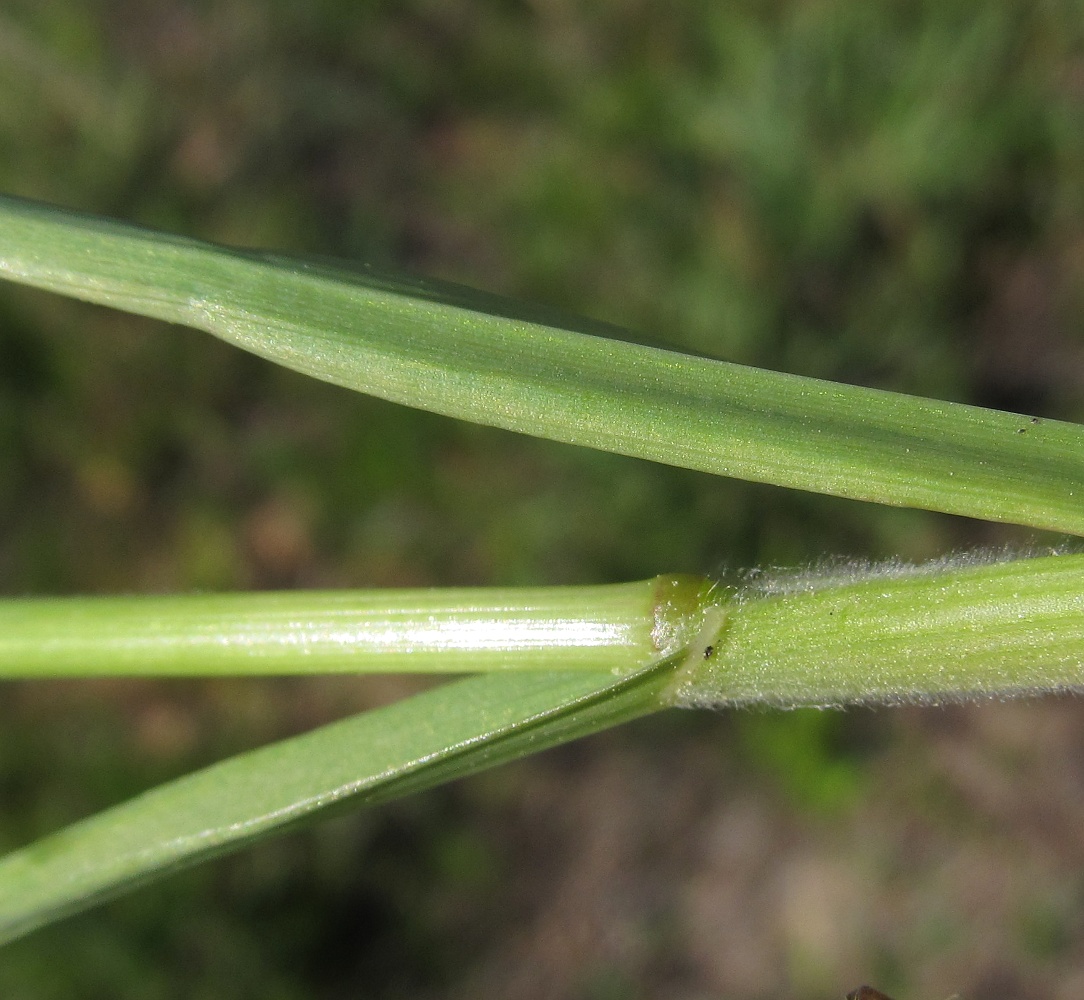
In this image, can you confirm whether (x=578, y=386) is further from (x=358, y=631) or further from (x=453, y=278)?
(x=453, y=278)

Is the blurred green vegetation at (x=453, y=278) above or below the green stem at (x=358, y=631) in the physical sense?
above

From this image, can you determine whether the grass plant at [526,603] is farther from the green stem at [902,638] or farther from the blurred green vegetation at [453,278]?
the blurred green vegetation at [453,278]

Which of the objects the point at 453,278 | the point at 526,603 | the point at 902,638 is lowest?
the point at 902,638

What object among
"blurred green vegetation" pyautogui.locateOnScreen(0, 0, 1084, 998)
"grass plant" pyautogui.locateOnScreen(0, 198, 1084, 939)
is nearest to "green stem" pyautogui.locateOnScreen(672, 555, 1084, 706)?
"grass plant" pyautogui.locateOnScreen(0, 198, 1084, 939)

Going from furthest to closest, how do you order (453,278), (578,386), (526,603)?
(453,278)
(526,603)
(578,386)

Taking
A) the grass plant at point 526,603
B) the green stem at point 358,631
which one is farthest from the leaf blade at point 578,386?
the green stem at point 358,631

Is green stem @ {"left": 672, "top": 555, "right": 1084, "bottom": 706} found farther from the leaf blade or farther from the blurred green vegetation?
the blurred green vegetation

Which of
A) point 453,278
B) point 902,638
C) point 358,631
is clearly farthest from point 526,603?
point 453,278
